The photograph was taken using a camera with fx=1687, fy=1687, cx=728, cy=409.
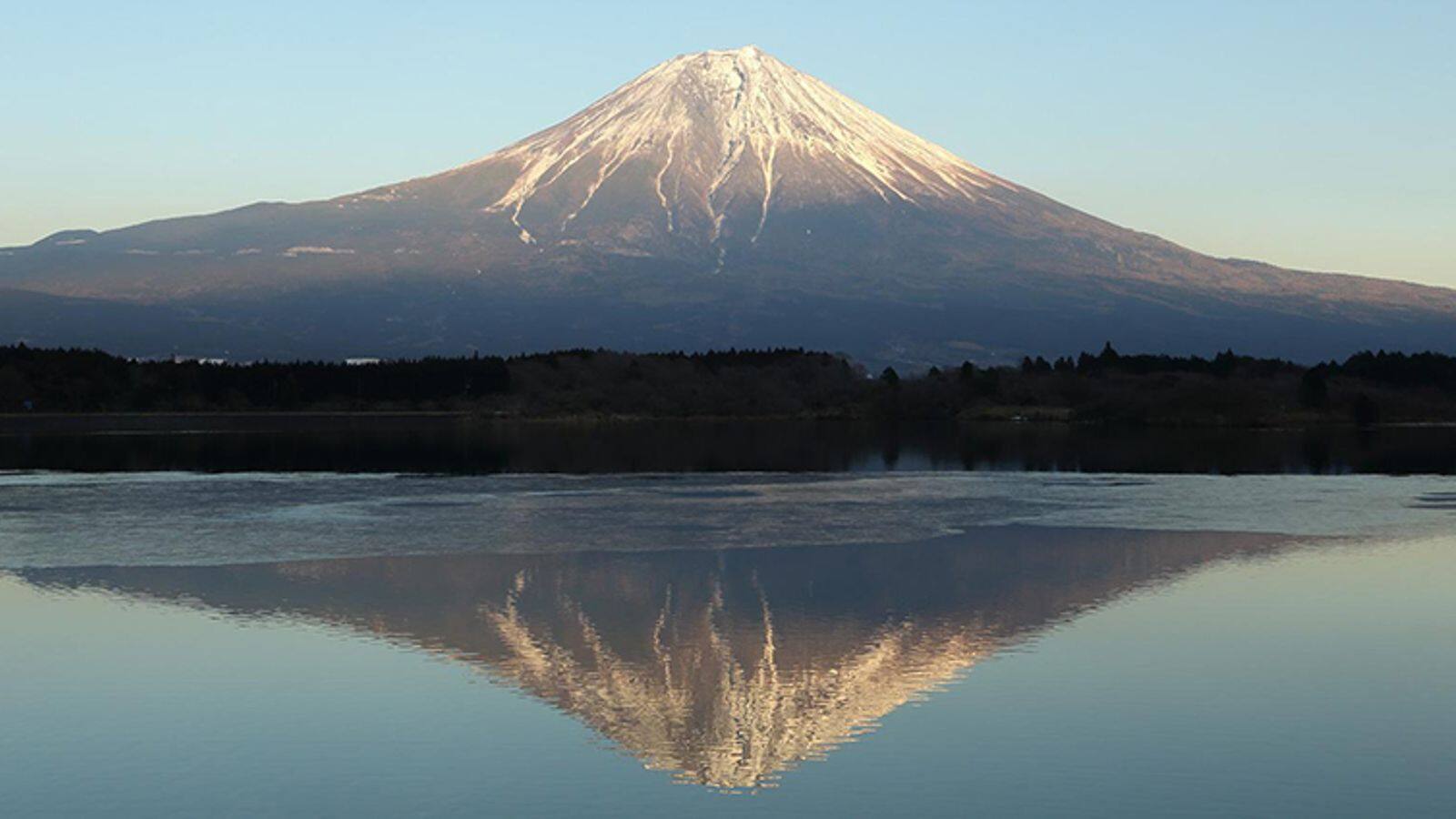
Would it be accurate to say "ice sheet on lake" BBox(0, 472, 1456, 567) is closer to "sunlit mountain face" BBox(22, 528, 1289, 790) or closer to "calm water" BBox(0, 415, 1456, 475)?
"sunlit mountain face" BBox(22, 528, 1289, 790)

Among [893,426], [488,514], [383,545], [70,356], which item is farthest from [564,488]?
[70,356]

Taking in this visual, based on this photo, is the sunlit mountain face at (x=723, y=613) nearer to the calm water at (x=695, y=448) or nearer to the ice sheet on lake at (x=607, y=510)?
the ice sheet on lake at (x=607, y=510)

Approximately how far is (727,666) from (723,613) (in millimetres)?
3690

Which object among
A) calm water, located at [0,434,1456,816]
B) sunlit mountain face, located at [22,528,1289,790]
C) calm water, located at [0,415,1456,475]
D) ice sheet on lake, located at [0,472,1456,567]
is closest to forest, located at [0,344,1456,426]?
calm water, located at [0,415,1456,475]

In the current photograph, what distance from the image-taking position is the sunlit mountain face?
16.0 metres

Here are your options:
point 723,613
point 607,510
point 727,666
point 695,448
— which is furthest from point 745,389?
point 727,666

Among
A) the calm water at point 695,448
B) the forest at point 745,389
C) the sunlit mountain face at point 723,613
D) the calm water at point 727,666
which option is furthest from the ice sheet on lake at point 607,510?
the forest at point 745,389

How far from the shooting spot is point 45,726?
51.2 feet

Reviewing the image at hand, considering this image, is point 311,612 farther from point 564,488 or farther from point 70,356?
point 70,356

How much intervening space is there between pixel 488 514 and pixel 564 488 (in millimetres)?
8296

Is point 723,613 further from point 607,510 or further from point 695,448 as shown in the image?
point 695,448

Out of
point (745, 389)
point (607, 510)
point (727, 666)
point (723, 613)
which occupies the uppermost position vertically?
point (745, 389)

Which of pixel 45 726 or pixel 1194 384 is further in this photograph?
pixel 1194 384

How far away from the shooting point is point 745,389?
133 m
